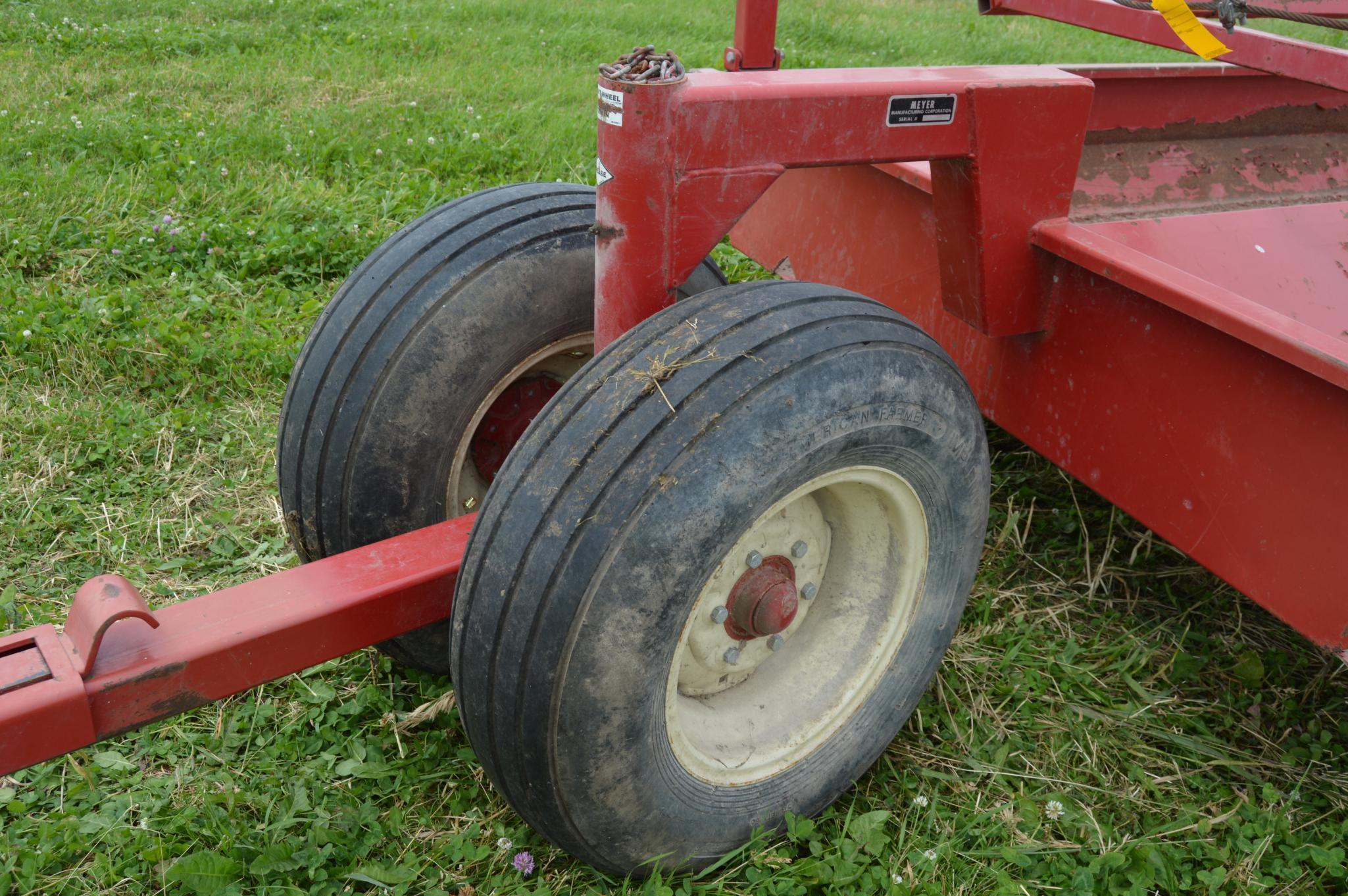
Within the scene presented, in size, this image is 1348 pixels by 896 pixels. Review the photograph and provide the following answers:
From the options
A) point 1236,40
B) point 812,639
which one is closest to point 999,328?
point 812,639

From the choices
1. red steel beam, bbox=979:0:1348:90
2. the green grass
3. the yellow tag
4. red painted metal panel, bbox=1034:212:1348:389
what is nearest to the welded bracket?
the green grass

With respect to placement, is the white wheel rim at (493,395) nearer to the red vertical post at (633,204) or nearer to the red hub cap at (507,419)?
the red hub cap at (507,419)

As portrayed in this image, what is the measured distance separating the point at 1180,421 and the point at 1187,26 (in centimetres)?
74

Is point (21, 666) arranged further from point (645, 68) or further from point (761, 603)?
point (645, 68)

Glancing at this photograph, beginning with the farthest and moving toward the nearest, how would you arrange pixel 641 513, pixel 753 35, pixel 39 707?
pixel 753 35
pixel 641 513
pixel 39 707

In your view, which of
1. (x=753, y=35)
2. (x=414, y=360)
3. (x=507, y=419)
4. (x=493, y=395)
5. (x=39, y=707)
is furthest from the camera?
(x=753, y=35)

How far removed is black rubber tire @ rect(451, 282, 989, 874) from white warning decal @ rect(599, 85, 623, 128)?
33cm

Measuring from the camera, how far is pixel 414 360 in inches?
83.2

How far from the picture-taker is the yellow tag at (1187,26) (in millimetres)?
1919

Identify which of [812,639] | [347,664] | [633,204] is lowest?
[347,664]

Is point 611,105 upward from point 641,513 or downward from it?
upward

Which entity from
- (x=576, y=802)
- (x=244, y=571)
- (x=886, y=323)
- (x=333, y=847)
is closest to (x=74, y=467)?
(x=244, y=571)

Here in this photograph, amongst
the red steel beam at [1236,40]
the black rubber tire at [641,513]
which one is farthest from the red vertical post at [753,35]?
the black rubber tire at [641,513]

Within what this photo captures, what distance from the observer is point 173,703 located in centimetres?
157
